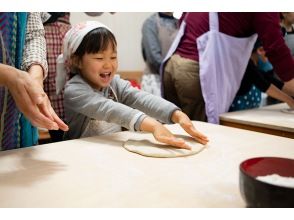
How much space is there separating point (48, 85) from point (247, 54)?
98cm

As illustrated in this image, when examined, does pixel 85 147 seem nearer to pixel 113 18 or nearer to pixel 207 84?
pixel 207 84

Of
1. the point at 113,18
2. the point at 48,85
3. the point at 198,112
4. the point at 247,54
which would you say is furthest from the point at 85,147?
the point at 113,18

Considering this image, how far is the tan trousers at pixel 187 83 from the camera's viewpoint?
1638mm

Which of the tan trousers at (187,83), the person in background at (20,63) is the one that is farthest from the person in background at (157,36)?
the person in background at (20,63)

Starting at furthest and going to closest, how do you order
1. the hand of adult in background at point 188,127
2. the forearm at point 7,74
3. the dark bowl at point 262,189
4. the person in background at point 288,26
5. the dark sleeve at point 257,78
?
the dark sleeve at point 257,78 → the person in background at point 288,26 → the hand of adult in background at point 188,127 → the forearm at point 7,74 → the dark bowl at point 262,189

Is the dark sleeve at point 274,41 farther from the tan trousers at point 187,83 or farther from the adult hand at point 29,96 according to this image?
the adult hand at point 29,96

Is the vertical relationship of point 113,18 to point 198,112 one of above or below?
above

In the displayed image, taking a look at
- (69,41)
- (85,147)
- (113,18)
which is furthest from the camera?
(113,18)

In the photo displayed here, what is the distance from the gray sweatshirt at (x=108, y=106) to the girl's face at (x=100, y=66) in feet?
0.10

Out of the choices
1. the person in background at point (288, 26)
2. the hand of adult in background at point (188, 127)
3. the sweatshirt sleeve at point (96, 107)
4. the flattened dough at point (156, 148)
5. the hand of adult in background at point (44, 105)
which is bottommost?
the flattened dough at point (156, 148)

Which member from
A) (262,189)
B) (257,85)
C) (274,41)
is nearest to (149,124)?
(262,189)

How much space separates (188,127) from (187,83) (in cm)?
68

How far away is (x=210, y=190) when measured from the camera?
604mm

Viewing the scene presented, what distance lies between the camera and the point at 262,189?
17.8 inches
